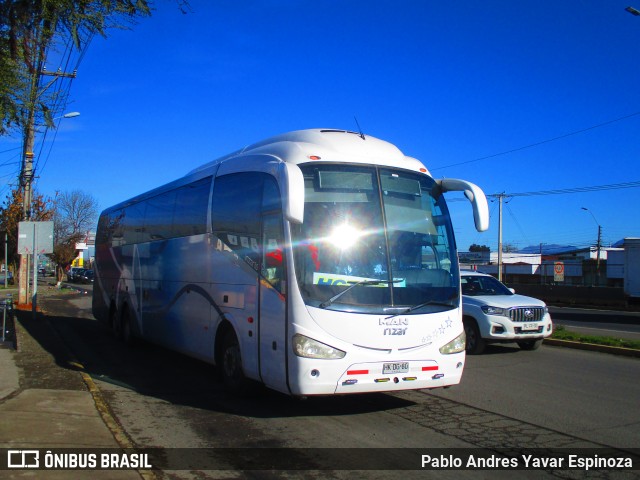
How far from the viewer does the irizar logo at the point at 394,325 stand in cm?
680

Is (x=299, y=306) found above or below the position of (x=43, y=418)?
above

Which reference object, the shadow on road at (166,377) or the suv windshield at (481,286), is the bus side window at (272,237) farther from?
the suv windshield at (481,286)

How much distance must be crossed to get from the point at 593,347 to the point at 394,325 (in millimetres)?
8550

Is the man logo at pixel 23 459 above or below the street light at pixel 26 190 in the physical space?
below

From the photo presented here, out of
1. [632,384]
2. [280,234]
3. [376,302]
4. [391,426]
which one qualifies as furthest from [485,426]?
[632,384]

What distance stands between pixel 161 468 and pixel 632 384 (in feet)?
25.3

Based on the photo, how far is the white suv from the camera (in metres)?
12.1

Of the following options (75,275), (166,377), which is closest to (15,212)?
(75,275)

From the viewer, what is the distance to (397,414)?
24.3 feet

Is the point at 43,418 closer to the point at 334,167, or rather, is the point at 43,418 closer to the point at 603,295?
the point at 334,167

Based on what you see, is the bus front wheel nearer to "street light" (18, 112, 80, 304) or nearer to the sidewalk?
the sidewalk

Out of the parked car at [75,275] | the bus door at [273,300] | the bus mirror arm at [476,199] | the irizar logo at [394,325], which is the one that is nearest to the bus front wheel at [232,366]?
the bus door at [273,300]

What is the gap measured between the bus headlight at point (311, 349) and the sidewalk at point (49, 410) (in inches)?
84.0

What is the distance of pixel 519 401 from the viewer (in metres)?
8.12
